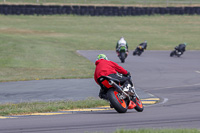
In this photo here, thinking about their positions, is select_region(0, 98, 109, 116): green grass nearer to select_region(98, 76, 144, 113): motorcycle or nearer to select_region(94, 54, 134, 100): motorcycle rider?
select_region(94, 54, 134, 100): motorcycle rider

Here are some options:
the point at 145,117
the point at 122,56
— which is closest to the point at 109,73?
the point at 145,117

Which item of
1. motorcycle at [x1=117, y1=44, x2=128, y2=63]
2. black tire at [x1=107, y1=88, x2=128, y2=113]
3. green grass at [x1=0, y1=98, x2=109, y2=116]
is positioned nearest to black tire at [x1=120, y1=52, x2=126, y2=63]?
motorcycle at [x1=117, y1=44, x2=128, y2=63]

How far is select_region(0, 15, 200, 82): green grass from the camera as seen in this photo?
21.7 metres

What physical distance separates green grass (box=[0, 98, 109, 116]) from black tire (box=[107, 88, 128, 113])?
1.79 metres

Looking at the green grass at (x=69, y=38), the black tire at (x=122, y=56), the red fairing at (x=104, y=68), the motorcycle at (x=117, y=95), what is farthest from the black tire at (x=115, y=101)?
the black tire at (x=122, y=56)

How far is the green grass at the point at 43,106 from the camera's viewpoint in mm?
10805

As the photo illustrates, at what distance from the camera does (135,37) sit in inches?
1710

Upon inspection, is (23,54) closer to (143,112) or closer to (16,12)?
(143,112)

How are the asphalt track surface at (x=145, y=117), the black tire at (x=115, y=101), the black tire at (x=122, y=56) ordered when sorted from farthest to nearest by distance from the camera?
the black tire at (x=122, y=56), the black tire at (x=115, y=101), the asphalt track surface at (x=145, y=117)

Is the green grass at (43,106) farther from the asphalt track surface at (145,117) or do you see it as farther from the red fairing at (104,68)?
the red fairing at (104,68)

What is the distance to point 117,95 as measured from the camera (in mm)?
10148

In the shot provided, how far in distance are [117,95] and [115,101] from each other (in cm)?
22

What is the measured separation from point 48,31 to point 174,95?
1343 inches

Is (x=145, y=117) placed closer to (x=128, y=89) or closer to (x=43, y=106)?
(x=128, y=89)
